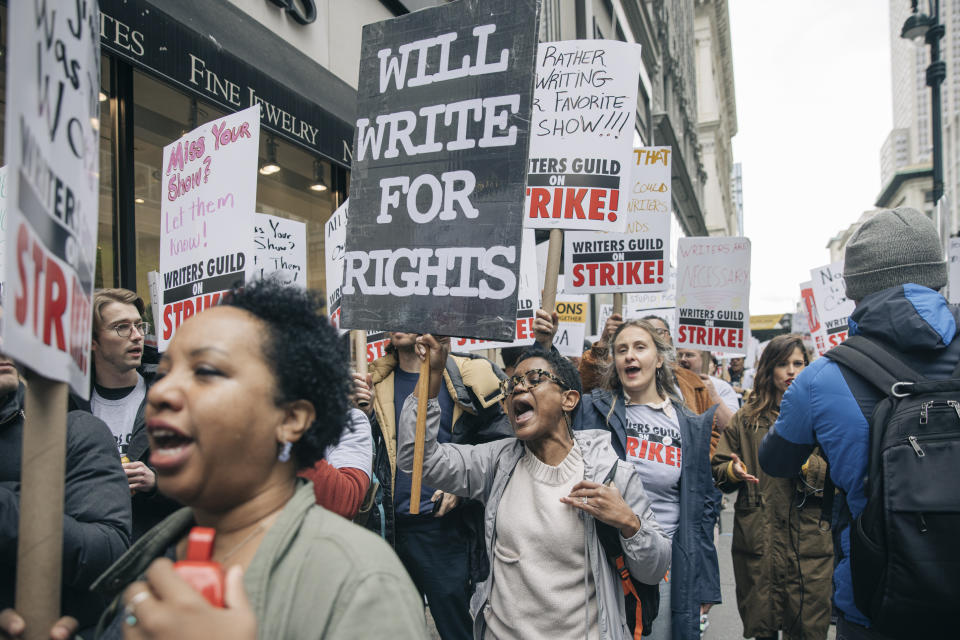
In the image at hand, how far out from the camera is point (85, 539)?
76.5 inches

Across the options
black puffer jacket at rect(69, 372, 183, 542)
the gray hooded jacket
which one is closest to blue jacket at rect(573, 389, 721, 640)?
the gray hooded jacket

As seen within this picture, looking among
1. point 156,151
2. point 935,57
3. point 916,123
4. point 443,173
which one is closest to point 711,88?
point 935,57

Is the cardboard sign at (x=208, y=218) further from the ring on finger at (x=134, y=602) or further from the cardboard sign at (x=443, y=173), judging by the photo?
the ring on finger at (x=134, y=602)

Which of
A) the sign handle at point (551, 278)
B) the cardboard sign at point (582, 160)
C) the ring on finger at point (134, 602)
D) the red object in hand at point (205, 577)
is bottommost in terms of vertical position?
the ring on finger at point (134, 602)

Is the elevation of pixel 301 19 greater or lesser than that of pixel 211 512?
greater

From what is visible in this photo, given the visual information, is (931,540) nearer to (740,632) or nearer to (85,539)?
(85,539)

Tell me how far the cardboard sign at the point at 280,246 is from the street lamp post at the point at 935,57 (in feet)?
31.4

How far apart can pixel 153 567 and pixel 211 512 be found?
301 millimetres

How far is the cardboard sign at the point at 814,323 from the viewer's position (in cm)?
746

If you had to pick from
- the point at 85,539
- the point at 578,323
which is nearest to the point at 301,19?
the point at 578,323

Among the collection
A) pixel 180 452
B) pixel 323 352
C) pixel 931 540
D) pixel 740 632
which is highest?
pixel 323 352

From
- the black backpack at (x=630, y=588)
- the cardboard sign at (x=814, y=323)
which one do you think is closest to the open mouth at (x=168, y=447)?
the black backpack at (x=630, y=588)

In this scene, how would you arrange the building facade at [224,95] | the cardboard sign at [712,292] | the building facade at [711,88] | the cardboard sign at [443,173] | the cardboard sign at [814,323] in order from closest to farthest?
1. the cardboard sign at [443,173]
2. the building facade at [224,95]
3. the cardboard sign at [712,292]
4. the cardboard sign at [814,323]
5. the building facade at [711,88]

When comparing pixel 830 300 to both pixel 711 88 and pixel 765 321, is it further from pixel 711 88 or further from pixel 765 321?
pixel 711 88
